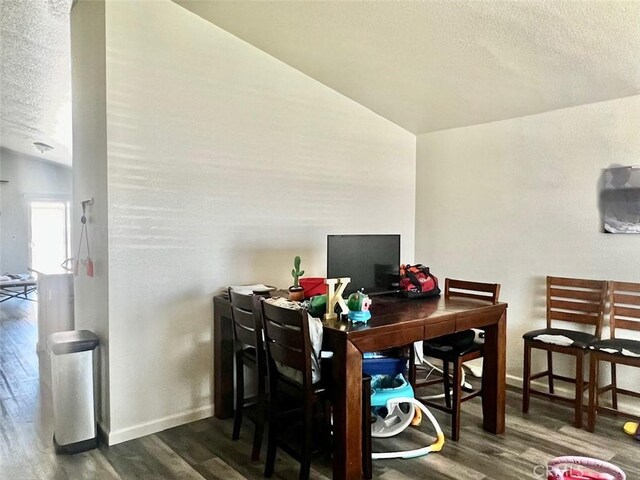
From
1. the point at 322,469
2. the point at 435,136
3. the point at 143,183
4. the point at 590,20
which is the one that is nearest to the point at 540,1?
the point at 590,20

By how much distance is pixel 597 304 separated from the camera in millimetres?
3148

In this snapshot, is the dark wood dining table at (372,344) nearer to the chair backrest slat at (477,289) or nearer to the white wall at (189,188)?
the white wall at (189,188)

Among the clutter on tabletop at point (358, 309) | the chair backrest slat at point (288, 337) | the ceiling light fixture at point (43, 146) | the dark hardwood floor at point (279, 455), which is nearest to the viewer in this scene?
the chair backrest slat at point (288, 337)

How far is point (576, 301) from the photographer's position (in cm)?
327

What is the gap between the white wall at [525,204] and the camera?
3143mm

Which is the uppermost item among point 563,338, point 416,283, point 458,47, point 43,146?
point 43,146

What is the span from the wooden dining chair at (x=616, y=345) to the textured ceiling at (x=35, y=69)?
4091 millimetres

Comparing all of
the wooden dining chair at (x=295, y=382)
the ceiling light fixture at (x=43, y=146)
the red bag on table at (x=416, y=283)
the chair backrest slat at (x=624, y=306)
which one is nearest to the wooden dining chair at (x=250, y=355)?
the wooden dining chair at (x=295, y=382)

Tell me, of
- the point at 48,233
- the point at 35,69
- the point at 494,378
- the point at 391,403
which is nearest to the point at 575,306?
the point at 494,378

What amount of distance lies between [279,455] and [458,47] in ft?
8.63

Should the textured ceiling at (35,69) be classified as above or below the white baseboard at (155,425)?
above

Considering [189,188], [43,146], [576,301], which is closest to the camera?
[189,188]

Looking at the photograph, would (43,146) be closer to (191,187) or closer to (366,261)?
(191,187)

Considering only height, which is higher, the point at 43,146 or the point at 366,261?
the point at 43,146
